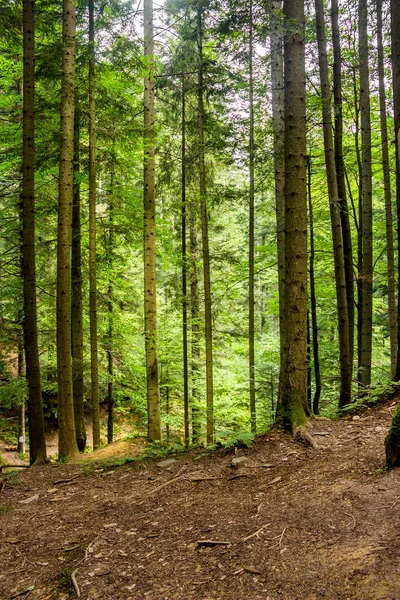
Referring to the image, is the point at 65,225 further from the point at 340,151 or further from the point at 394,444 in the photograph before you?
the point at 394,444

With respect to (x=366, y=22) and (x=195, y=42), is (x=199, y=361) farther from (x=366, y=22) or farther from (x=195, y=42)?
(x=366, y=22)

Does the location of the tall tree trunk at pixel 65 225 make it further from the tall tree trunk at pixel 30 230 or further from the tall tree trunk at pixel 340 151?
the tall tree trunk at pixel 340 151

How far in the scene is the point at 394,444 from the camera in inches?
123

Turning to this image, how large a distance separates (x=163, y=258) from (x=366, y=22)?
25.5ft

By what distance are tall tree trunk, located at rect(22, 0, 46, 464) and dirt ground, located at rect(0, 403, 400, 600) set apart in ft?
7.45

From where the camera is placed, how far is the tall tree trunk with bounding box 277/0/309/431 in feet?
16.2

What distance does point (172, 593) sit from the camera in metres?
2.28

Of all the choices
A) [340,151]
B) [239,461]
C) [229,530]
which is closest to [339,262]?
[340,151]

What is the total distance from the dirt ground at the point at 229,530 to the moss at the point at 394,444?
0.13 metres

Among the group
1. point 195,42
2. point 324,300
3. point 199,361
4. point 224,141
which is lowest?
point 199,361

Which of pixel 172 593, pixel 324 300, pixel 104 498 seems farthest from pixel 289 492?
pixel 324 300

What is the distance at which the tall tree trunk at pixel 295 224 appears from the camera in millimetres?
4938

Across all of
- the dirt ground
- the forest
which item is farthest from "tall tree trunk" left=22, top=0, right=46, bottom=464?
the dirt ground

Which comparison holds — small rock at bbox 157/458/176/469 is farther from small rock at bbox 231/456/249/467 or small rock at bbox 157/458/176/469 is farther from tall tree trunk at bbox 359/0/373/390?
tall tree trunk at bbox 359/0/373/390
